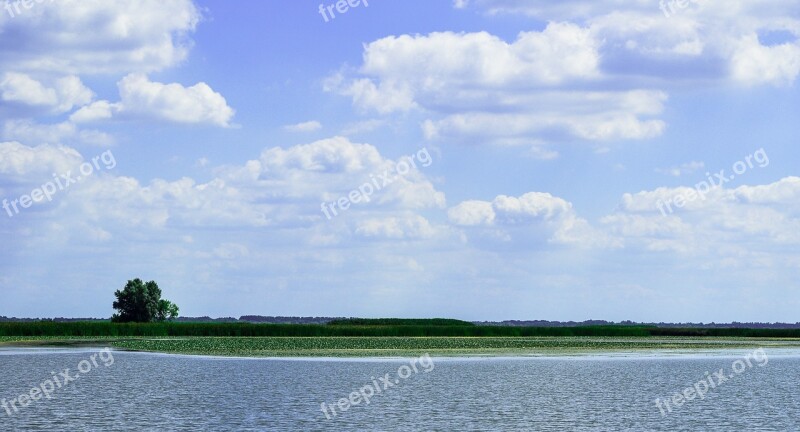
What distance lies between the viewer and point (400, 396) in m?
47.6

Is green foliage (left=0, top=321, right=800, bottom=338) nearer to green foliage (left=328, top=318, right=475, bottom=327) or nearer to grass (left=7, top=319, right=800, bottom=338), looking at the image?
grass (left=7, top=319, right=800, bottom=338)

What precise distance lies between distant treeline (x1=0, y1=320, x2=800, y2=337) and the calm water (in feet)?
174

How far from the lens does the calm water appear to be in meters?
37.8

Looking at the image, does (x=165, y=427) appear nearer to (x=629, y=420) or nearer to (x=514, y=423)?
(x=514, y=423)

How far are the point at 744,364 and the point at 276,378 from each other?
35197 millimetres

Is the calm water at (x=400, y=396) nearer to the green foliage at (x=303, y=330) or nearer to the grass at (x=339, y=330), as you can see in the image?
the green foliage at (x=303, y=330)

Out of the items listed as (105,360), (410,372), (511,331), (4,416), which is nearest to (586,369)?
(410,372)

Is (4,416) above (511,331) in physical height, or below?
below

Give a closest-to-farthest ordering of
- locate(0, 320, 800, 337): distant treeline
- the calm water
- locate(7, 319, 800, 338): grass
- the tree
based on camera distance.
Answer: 1. the calm water
2. locate(0, 320, 800, 337): distant treeline
3. locate(7, 319, 800, 338): grass
4. the tree

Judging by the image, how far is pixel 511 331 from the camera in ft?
489

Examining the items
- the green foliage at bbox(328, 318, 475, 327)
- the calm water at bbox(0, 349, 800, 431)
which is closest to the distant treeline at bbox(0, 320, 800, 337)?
the green foliage at bbox(328, 318, 475, 327)

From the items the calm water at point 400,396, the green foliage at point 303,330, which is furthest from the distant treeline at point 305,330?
the calm water at point 400,396

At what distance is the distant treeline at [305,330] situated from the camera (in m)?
126

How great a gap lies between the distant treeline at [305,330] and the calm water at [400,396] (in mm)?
53148
